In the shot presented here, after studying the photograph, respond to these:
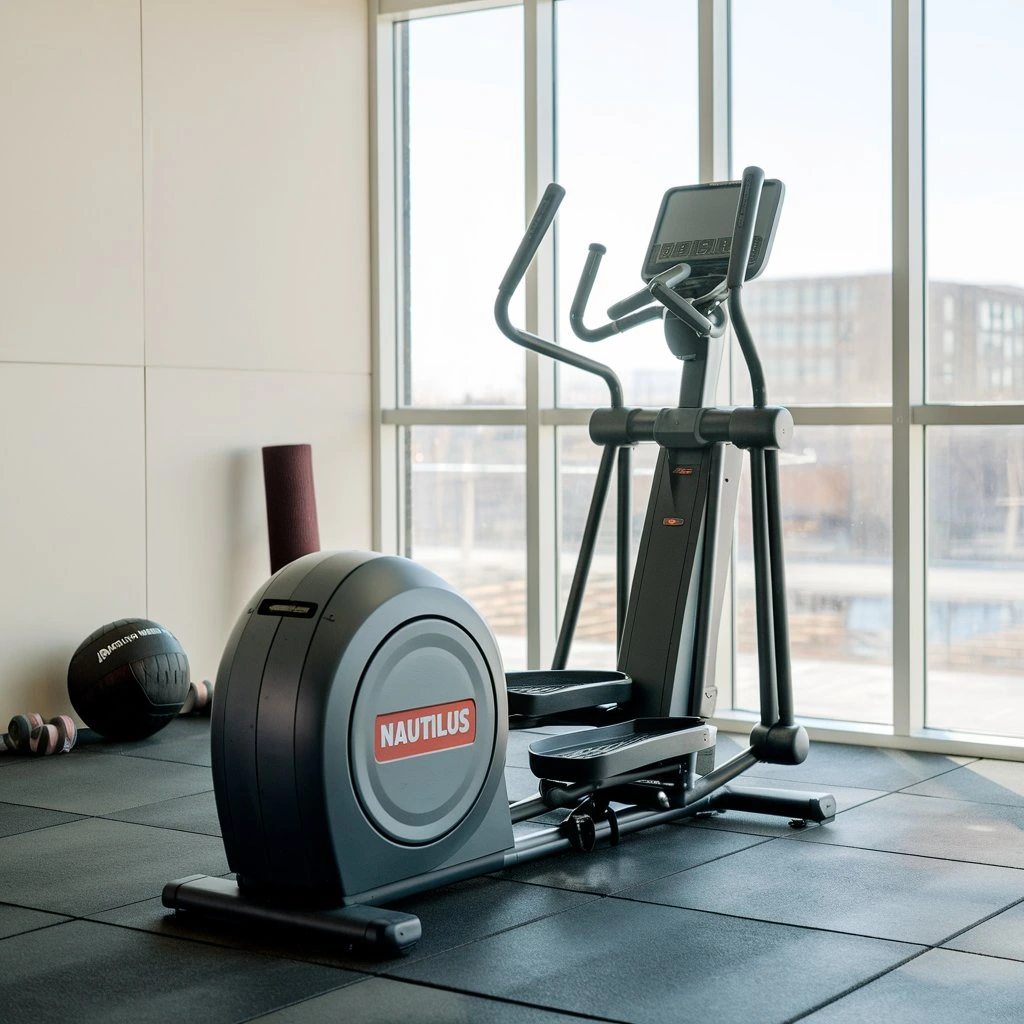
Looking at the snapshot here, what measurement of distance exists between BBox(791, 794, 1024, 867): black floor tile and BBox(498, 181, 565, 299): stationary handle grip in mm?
1637

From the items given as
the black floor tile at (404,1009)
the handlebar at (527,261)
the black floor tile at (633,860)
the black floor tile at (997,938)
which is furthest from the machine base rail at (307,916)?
the handlebar at (527,261)

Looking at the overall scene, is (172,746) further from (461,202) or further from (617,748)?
(461,202)

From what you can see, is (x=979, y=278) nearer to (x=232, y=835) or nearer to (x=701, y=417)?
(x=701, y=417)

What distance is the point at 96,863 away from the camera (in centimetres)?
353

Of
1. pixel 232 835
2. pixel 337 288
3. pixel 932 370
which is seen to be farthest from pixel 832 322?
pixel 232 835

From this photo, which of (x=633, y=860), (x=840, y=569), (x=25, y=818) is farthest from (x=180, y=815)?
(x=840, y=569)

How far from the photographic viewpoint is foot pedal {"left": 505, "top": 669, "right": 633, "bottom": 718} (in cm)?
357

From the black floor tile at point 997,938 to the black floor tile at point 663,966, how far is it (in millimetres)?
→ 120

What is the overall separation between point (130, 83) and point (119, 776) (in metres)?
2.55

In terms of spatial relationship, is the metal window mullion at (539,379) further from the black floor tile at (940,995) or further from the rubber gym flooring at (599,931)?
the black floor tile at (940,995)

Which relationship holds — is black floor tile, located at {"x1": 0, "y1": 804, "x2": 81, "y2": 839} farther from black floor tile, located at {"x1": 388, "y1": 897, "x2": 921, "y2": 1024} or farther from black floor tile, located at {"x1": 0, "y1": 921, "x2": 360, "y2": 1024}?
black floor tile, located at {"x1": 388, "y1": 897, "x2": 921, "y2": 1024}

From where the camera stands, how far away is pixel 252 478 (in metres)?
5.89

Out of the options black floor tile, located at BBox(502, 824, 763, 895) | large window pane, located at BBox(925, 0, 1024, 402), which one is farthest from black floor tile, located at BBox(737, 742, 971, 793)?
large window pane, located at BBox(925, 0, 1024, 402)

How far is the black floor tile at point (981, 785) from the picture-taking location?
427 centimetres
